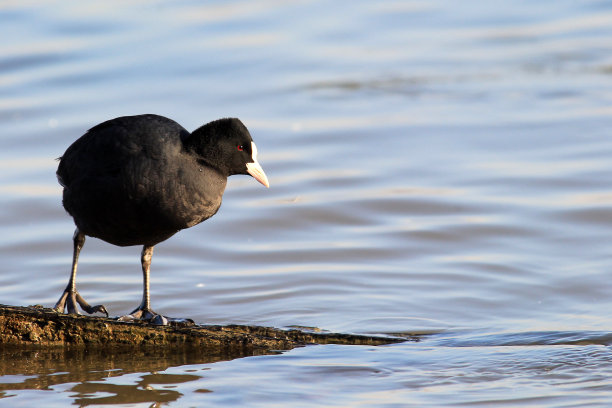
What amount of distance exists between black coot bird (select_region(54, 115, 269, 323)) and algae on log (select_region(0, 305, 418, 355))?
315mm

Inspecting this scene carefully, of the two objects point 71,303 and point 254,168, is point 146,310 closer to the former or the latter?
point 71,303

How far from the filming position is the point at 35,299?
743 centimetres

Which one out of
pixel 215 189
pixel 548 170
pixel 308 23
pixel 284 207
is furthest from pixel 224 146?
pixel 308 23

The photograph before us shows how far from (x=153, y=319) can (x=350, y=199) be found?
3733mm

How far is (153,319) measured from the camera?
6.17 meters

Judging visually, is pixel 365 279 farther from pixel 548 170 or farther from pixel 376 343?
pixel 548 170

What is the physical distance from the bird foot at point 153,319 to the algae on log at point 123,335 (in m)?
0.12

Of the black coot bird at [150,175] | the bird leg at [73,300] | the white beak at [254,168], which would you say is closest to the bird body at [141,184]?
the black coot bird at [150,175]

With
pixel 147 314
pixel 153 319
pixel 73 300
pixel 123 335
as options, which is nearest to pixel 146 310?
pixel 147 314

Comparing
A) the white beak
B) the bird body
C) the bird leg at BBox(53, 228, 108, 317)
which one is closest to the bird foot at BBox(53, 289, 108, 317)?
the bird leg at BBox(53, 228, 108, 317)

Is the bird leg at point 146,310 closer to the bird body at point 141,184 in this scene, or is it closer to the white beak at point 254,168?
the bird body at point 141,184

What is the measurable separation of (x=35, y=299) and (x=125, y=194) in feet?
7.10

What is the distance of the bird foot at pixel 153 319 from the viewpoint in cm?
595

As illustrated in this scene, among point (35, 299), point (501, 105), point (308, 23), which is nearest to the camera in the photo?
point (35, 299)
